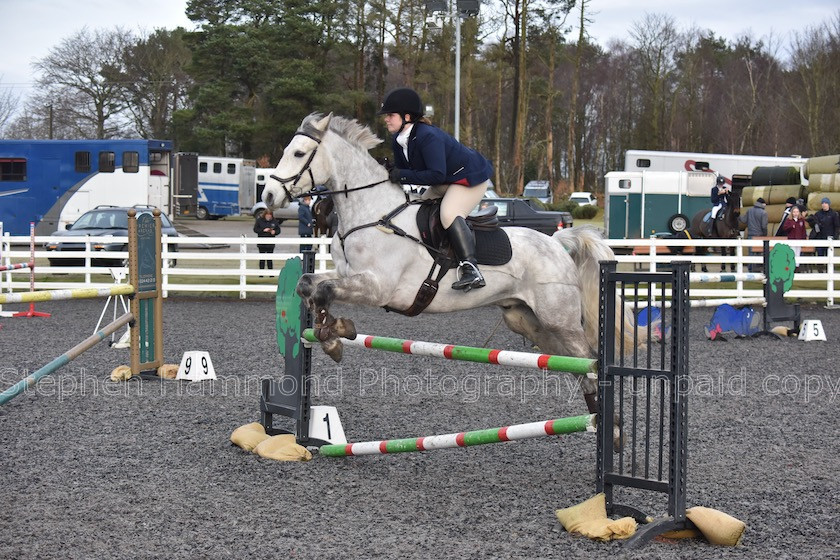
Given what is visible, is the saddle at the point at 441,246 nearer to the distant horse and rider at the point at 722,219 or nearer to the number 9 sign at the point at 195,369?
the number 9 sign at the point at 195,369

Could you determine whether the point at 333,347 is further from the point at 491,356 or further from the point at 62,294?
the point at 62,294

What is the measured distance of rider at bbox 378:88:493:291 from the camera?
5.39 m

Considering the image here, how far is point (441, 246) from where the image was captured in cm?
549

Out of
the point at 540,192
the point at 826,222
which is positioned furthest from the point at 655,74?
the point at 826,222

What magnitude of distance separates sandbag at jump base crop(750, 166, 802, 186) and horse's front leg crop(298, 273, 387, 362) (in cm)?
1994


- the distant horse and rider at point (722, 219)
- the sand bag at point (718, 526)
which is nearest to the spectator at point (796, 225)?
the distant horse and rider at point (722, 219)

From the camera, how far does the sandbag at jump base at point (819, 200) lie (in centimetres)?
1952

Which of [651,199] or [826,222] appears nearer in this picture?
[826,222]

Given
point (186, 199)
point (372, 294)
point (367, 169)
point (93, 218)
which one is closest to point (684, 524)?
point (372, 294)

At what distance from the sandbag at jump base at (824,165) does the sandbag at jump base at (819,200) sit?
1.71ft

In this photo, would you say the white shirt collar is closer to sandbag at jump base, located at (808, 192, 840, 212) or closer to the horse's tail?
the horse's tail

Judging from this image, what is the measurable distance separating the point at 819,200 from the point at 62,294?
17.9 meters

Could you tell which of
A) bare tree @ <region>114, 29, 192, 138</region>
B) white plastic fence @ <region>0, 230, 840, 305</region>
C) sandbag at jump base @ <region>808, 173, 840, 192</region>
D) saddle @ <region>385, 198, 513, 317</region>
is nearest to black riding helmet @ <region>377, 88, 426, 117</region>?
saddle @ <region>385, 198, 513, 317</region>

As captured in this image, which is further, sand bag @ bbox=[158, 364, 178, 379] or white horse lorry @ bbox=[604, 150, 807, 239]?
white horse lorry @ bbox=[604, 150, 807, 239]
